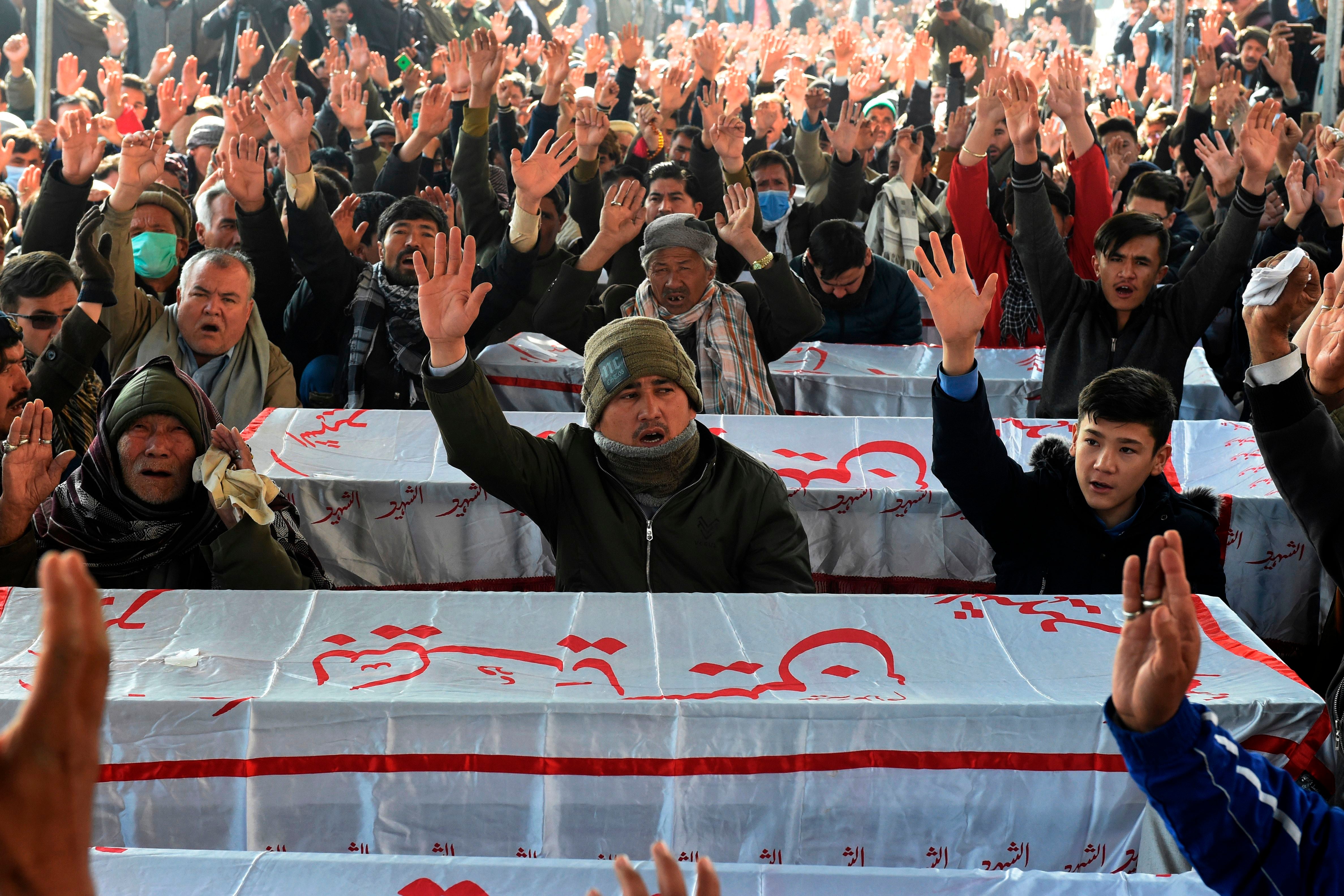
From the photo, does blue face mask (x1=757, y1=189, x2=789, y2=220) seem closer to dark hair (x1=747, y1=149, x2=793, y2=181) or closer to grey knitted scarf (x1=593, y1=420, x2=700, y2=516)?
dark hair (x1=747, y1=149, x2=793, y2=181)

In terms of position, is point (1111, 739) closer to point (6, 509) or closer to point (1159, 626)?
point (1159, 626)

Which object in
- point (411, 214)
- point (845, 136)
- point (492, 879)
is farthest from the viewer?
point (845, 136)

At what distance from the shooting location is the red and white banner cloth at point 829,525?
9.95ft

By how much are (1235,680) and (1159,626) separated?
81cm

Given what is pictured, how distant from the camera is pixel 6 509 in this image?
250 cm

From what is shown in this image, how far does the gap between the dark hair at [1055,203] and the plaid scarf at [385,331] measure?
241 centimetres

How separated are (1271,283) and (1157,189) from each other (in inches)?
146

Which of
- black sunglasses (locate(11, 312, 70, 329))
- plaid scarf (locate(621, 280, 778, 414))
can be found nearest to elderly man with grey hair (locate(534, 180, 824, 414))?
plaid scarf (locate(621, 280, 778, 414))

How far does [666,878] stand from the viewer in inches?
33.2

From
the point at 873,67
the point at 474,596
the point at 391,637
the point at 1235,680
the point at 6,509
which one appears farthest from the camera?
the point at 873,67

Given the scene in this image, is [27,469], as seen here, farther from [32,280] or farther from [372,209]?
[372,209]

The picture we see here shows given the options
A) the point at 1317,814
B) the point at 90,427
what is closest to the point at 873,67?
the point at 90,427

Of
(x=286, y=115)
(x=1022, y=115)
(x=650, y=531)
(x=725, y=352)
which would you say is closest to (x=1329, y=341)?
(x=650, y=531)

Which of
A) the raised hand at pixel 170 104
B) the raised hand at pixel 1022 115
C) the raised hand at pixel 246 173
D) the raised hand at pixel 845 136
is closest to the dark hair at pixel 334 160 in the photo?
the raised hand at pixel 170 104
